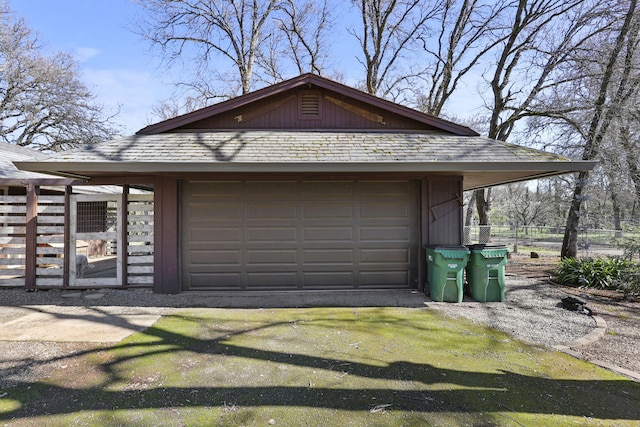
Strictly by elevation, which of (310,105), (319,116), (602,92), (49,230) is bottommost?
(49,230)

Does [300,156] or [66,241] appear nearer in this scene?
[300,156]

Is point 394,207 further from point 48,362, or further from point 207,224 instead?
point 48,362

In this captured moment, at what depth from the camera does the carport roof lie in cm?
514

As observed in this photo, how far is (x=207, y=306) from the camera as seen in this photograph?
5332mm

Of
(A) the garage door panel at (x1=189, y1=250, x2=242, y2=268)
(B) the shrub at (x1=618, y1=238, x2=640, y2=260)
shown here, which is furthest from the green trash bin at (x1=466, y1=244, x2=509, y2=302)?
(A) the garage door panel at (x1=189, y1=250, x2=242, y2=268)

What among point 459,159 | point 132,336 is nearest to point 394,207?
point 459,159

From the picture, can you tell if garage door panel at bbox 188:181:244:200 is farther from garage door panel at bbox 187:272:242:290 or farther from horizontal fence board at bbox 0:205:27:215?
horizontal fence board at bbox 0:205:27:215

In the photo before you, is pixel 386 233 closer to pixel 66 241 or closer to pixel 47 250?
pixel 66 241

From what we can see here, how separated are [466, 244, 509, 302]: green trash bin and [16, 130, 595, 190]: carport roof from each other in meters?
1.42

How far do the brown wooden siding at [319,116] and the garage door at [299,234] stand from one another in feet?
5.07

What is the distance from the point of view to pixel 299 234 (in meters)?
6.23

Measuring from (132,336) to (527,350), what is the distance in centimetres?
488

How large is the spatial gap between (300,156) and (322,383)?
3644mm

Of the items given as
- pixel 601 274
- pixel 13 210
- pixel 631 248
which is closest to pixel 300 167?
pixel 13 210
